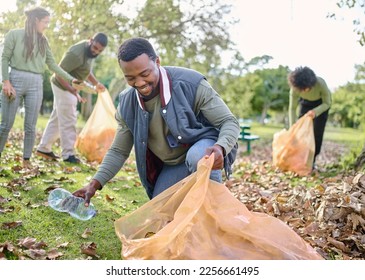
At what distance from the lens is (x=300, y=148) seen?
555 cm

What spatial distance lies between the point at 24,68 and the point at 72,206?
1.96m

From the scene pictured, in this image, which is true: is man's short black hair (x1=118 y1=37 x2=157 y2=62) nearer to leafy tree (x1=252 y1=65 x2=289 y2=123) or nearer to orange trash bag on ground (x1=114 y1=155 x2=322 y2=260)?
orange trash bag on ground (x1=114 y1=155 x2=322 y2=260)

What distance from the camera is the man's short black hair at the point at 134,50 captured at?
235 centimetres

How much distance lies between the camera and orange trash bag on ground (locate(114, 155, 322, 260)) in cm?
210

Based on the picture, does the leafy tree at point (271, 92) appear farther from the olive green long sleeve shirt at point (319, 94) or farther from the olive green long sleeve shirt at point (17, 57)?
the olive green long sleeve shirt at point (17, 57)

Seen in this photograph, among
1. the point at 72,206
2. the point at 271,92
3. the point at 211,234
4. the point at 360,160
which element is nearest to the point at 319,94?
the point at 360,160

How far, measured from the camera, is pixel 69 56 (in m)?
5.22

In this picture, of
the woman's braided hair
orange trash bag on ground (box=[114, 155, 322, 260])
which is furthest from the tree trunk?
the woman's braided hair

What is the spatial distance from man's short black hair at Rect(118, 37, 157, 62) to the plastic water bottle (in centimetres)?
104

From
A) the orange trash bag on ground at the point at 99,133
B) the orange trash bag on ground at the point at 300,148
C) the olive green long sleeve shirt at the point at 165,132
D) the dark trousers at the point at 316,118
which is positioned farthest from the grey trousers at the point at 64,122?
the dark trousers at the point at 316,118

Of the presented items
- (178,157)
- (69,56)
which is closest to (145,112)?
(178,157)

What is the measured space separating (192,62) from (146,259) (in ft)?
33.5

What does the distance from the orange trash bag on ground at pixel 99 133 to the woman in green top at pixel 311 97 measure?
2297 mm

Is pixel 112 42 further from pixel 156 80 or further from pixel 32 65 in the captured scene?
pixel 156 80
